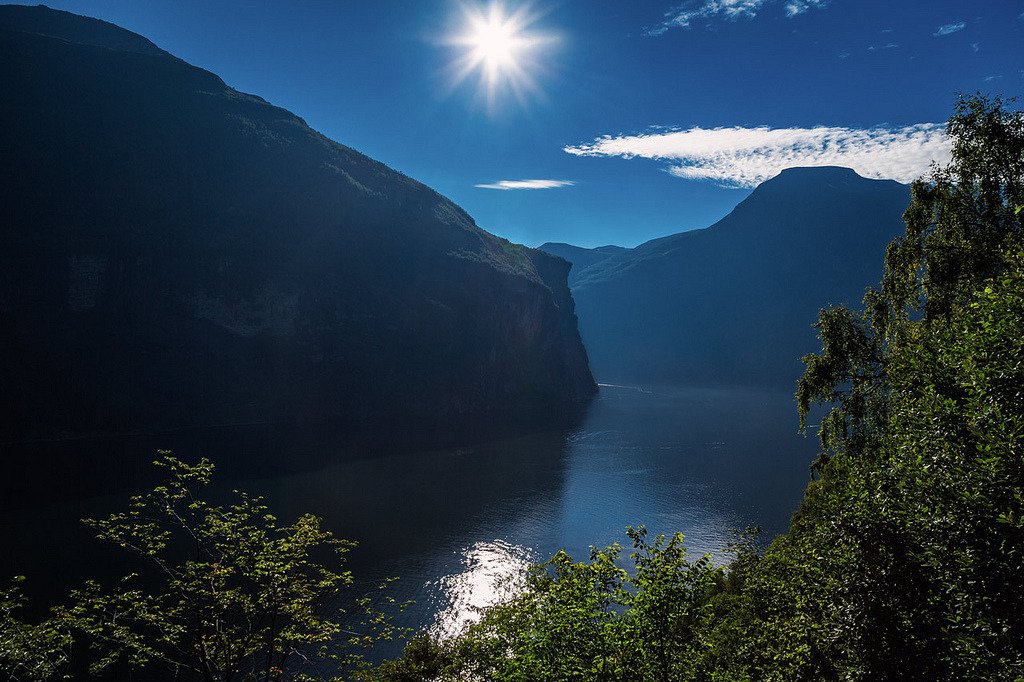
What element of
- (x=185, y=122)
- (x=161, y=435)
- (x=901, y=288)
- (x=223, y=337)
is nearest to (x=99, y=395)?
(x=161, y=435)

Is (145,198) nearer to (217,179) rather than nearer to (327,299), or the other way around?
(217,179)

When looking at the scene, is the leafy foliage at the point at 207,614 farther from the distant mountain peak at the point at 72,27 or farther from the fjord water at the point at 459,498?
the distant mountain peak at the point at 72,27

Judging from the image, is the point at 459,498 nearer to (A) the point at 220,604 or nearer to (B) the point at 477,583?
(B) the point at 477,583

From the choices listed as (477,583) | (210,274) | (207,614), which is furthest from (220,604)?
(210,274)

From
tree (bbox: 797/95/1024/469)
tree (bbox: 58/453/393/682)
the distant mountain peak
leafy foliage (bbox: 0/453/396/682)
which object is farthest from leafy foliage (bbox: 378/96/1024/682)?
the distant mountain peak

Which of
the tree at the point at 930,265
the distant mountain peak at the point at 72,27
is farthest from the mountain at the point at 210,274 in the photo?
the tree at the point at 930,265
